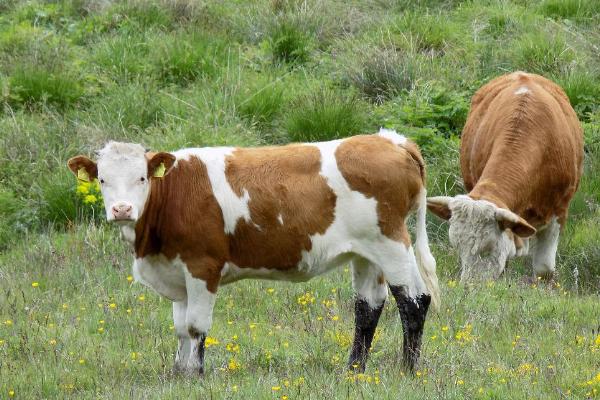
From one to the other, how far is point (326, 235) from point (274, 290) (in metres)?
2.35

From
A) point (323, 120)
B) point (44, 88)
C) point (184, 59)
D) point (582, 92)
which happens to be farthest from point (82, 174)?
point (582, 92)

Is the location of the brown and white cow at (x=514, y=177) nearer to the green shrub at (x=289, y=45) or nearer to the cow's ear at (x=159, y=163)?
the cow's ear at (x=159, y=163)

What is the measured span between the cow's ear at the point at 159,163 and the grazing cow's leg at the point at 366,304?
4.39ft

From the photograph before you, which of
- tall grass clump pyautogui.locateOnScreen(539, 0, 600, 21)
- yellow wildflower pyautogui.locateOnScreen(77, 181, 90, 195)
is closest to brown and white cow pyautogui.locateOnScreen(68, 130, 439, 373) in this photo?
yellow wildflower pyautogui.locateOnScreen(77, 181, 90, 195)

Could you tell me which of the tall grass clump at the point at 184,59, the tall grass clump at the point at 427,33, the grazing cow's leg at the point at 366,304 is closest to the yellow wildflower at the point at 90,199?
the tall grass clump at the point at 184,59

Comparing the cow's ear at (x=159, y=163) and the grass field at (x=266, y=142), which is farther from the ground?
the cow's ear at (x=159, y=163)

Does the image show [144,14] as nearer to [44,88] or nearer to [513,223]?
[44,88]

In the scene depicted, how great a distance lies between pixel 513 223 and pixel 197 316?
3343 millimetres

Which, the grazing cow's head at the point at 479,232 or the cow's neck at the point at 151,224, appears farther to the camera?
the grazing cow's head at the point at 479,232

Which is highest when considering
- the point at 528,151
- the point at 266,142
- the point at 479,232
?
the point at 528,151

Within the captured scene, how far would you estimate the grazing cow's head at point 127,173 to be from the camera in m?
7.15

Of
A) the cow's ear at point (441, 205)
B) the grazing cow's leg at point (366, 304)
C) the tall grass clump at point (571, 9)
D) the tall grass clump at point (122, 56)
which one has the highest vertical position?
the grazing cow's leg at point (366, 304)

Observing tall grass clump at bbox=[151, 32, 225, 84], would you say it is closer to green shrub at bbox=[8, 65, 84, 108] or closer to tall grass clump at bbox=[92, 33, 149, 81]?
tall grass clump at bbox=[92, 33, 149, 81]

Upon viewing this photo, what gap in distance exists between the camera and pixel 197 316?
7484mm
